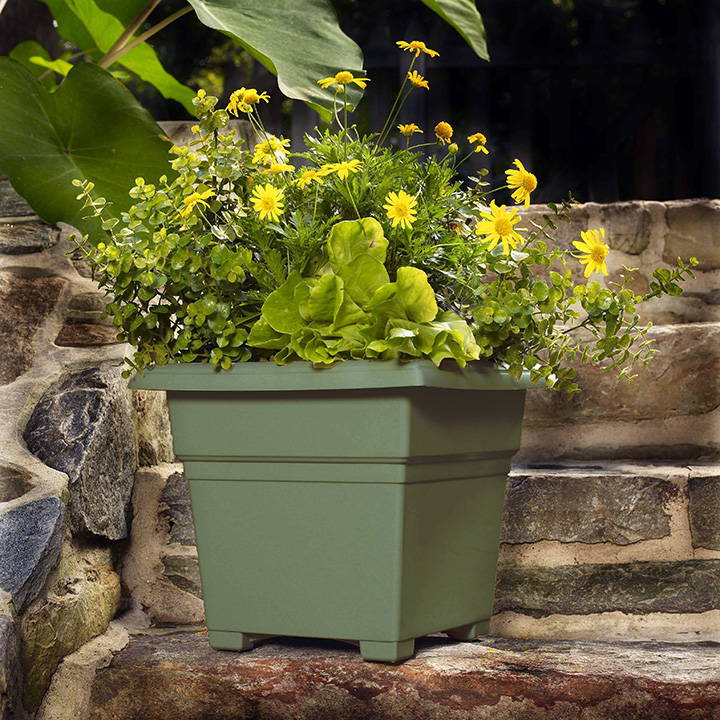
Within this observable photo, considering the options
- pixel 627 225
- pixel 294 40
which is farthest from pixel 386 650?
pixel 627 225

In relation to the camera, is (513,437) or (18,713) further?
(513,437)

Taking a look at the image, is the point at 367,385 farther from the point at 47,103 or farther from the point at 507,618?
the point at 47,103

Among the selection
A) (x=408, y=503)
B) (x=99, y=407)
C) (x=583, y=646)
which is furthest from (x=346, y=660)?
(x=99, y=407)

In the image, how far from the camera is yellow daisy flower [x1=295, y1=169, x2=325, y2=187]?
1.03 m

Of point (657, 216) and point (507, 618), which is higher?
point (657, 216)

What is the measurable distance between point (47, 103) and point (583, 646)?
100 centimetres

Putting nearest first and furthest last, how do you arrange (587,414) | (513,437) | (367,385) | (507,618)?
(367,385) < (513,437) < (507,618) < (587,414)

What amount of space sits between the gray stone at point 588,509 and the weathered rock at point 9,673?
2.08ft

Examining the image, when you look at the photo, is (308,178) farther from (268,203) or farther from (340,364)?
(340,364)

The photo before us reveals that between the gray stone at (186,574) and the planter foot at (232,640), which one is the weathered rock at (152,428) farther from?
the planter foot at (232,640)

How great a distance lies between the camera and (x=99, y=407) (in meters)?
1.24

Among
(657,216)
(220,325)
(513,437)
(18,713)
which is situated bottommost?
(18,713)

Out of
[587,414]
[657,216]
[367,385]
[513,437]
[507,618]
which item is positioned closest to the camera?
[367,385]

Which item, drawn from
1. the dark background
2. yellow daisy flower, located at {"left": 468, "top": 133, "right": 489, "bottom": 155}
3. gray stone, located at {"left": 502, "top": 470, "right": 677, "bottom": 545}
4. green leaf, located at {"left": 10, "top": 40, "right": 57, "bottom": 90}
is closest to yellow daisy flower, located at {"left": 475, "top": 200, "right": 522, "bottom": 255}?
yellow daisy flower, located at {"left": 468, "top": 133, "right": 489, "bottom": 155}
